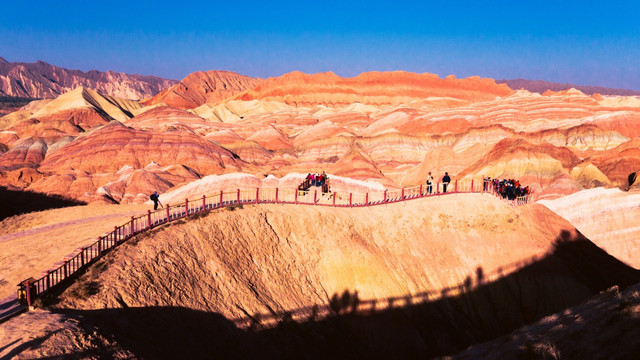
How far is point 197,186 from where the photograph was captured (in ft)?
150

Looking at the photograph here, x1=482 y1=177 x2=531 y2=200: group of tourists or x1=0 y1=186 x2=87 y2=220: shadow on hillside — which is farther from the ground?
x1=482 y1=177 x2=531 y2=200: group of tourists

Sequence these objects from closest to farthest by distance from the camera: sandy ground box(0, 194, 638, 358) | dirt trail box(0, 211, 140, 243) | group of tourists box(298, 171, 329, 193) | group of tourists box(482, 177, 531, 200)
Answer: sandy ground box(0, 194, 638, 358), dirt trail box(0, 211, 140, 243), group of tourists box(298, 171, 329, 193), group of tourists box(482, 177, 531, 200)

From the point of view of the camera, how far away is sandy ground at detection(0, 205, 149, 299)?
62.2ft

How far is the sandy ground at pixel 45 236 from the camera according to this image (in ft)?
62.2

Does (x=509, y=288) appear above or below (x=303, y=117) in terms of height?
below

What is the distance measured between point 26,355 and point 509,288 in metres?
26.8

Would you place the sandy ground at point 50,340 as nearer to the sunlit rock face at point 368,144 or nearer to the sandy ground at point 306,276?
the sandy ground at point 306,276

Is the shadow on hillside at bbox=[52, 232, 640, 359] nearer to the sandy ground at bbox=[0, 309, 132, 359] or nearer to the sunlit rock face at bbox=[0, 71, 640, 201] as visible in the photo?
the sandy ground at bbox=[0, 309, 132, 359]

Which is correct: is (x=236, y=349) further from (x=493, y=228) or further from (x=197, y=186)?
(x=197, y=186)

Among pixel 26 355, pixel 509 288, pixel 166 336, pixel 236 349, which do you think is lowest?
pixel 509 288

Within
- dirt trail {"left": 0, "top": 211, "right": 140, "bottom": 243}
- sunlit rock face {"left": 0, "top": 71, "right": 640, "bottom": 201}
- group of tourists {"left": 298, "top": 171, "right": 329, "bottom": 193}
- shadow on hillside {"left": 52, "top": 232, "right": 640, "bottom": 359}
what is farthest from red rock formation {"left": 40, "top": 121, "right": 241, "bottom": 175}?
shadow on hillside {"left": 52, "top": 232, "right": 640, "bottom": 359}

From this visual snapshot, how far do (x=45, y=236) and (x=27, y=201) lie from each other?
35.1 meters

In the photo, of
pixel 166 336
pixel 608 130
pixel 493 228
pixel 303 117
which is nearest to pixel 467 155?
pixel 608 130

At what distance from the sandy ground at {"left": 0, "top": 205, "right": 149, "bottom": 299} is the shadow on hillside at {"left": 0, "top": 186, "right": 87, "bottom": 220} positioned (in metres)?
22.0
